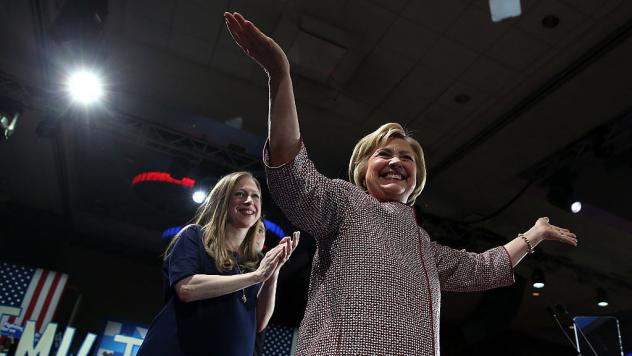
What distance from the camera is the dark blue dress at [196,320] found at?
127 cm

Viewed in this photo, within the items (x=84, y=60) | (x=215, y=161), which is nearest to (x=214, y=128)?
(x=215, y=161)

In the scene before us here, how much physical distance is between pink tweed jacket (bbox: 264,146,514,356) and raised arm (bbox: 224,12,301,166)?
3cm

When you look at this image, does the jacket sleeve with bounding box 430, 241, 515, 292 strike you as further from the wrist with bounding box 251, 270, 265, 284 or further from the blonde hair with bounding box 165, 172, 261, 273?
the blonde hair with bounding box 165, 172, 261, 273

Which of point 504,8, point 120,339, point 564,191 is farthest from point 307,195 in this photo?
point 120,339

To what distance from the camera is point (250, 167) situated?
554 cm

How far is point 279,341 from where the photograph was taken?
8109mm

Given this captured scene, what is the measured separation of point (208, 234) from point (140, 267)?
808 centimetres

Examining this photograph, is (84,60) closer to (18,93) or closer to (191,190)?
(18,93)

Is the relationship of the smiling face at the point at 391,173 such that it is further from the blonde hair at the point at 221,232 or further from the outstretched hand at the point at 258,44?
the blonde hair at the point at 221,232

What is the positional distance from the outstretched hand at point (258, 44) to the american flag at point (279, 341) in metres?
7.60

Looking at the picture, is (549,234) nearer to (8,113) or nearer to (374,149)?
(374,149)

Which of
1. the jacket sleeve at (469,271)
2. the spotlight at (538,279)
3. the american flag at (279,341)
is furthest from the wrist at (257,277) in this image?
the american flag at (279,341)

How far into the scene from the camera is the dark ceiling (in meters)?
3.99

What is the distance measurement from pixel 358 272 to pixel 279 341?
7.70m
